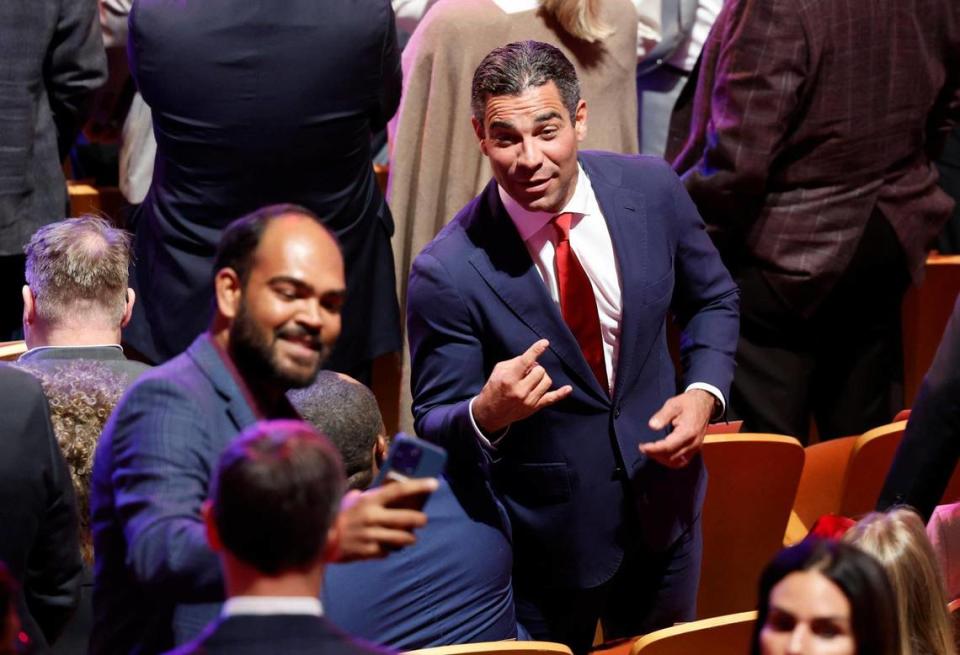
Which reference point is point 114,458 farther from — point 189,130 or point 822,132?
point 822,132

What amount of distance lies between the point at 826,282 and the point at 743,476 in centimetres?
90

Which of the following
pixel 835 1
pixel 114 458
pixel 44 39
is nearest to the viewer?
pixel 114 458

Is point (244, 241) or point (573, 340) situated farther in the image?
point (573, 340)

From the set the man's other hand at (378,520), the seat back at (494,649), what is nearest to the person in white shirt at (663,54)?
the seat back at (494,649)

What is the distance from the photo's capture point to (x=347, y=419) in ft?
11.2

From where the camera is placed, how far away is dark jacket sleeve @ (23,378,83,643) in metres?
2.87

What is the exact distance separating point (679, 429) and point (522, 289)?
16.3 inches

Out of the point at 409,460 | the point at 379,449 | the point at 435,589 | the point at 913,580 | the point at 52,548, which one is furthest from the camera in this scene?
the point at 379,449

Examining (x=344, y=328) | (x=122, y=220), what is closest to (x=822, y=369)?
(x=344, y=328)

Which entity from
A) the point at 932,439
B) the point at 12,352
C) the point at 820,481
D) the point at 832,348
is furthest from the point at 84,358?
the point at 832,348

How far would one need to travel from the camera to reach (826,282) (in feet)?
14.4

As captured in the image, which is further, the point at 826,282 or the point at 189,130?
the point at 826,282

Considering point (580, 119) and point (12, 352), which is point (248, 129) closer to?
point (12, 352)

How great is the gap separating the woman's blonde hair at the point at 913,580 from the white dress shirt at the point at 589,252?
23.1 inches
